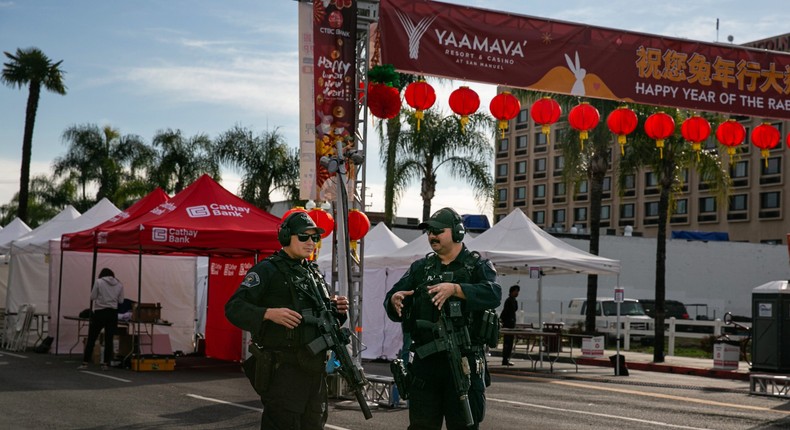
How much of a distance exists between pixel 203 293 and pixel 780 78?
1618cm

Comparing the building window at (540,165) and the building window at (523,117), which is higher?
the building window at (523,117)

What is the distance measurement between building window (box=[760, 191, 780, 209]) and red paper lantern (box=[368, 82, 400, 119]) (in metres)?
64.0

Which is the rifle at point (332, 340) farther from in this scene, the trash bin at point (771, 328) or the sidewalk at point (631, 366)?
the sidewalk at point (631, 366)

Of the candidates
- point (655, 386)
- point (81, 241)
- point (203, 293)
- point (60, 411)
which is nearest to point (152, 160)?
point (203, 293)

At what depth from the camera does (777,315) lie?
2073 centimetres

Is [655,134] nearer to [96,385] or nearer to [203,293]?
[96,385]

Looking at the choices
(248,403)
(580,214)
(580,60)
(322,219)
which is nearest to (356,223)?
(322,219)

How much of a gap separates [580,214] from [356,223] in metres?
78.8

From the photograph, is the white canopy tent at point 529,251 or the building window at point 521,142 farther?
the building window at point 521,142

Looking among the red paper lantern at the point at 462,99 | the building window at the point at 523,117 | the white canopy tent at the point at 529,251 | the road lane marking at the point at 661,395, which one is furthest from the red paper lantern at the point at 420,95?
the building window at the point at 523,117

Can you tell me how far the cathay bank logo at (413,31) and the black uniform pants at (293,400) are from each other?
381 inches

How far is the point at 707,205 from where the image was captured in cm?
7938

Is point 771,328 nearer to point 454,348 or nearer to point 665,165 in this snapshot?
point 665,165

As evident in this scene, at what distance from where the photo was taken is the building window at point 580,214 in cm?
9025
